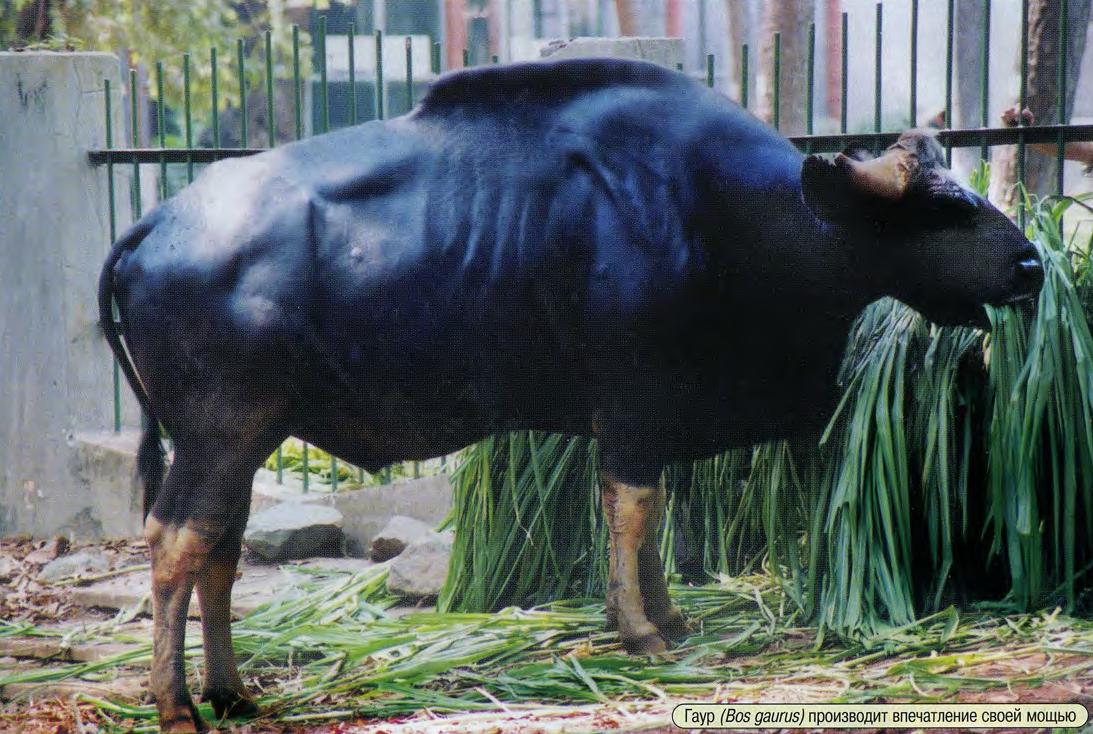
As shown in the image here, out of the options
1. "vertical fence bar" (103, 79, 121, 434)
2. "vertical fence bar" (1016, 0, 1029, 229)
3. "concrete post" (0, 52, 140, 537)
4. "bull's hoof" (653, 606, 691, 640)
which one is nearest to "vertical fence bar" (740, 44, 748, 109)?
"vertical fence bar" (1016, 0, 1029, 229)

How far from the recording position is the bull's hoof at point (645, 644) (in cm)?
471

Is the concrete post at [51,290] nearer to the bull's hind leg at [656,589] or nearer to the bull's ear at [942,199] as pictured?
the bull's hind leg at [656,589]

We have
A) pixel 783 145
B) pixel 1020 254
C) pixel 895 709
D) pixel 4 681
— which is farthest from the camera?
pixel 4 681

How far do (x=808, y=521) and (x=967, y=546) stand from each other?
548 millimetres

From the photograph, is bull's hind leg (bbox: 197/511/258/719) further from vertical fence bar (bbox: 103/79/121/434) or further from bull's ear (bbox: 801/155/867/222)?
vertical fence bar (bbox: 103/79/121/434)

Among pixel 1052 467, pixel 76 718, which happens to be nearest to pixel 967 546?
pixel 1052 467

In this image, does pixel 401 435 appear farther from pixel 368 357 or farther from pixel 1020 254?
pixel 1020 254

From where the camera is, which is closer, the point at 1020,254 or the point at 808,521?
the point at 1020,254

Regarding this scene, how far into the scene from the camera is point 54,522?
783cm

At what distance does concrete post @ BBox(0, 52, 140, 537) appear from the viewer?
765 centimetres

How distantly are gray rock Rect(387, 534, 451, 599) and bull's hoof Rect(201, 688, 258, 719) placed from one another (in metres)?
1.28

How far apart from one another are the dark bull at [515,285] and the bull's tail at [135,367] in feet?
0.03

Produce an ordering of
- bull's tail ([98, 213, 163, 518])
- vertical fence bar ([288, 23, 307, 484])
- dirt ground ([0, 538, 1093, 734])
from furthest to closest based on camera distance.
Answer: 1. vertical fence bar ([288, 23, 307, 484])
2. bull's tail ([98, 213, 163, 518])
3. dirt ground ([0, 538, 1093, 734])

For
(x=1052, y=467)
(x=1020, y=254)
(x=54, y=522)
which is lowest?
(x=54, y=522)
